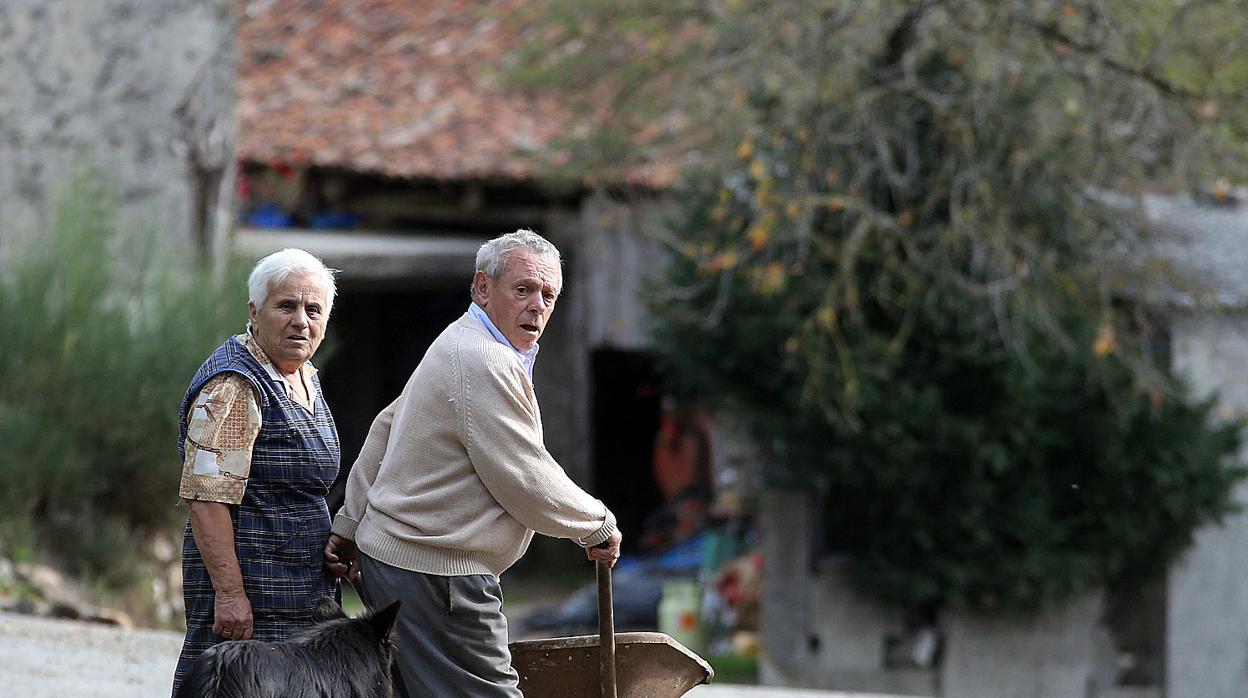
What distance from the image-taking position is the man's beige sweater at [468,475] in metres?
3.40

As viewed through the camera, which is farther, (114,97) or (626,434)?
(626,434)

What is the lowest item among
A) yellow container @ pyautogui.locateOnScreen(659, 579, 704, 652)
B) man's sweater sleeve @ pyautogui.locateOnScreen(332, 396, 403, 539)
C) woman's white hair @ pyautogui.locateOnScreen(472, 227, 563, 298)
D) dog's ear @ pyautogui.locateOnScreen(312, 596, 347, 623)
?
yellow container @ pyautogui.locateOnScreen(659, 579, 704, 652)

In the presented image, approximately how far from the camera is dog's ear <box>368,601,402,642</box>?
10.7 feet

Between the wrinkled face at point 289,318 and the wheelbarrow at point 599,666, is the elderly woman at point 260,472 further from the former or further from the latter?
the wheelbarrow at point 599,666

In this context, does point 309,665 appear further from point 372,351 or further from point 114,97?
point 372,351

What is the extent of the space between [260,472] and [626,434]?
11.5 meters

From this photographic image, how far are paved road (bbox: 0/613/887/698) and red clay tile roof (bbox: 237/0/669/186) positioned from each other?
5.96m

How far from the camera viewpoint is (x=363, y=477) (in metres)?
3.72

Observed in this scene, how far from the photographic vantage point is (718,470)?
1337 cm

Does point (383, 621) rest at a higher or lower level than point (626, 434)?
higher

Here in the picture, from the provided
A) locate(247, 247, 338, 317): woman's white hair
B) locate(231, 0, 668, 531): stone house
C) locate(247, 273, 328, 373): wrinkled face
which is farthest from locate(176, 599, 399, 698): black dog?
locate(231, 0, 668, 531): stone house

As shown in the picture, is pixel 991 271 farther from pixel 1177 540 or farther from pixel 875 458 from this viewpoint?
pixel 1177 540

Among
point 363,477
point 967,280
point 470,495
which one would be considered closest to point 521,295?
point 470,495

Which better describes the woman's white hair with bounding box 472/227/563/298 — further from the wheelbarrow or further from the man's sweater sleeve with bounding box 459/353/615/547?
the wheelbarrow
